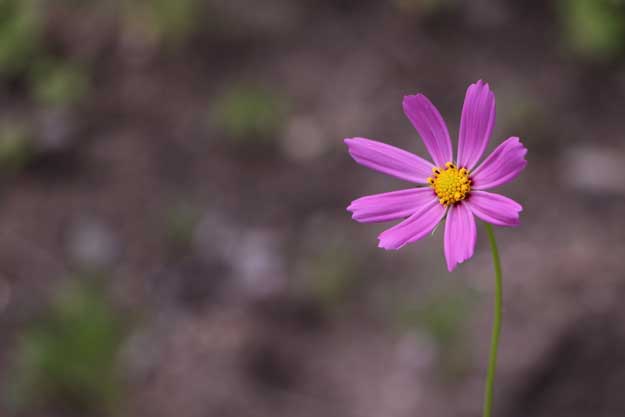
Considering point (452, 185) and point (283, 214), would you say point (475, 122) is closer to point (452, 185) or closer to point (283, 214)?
point (452, 185)

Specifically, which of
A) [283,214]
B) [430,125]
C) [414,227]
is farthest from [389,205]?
[283,214]

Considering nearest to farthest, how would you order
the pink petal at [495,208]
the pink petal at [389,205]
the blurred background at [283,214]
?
the pink petal at [495,208], the pink petal at [389,205], the blurred background at [283,214]

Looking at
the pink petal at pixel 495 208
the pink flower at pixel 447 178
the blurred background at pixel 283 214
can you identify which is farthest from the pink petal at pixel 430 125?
the blurred background at pixel 283 214

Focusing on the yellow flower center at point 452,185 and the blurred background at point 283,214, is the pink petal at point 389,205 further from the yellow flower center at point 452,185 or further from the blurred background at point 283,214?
the blurred background at point 283,214

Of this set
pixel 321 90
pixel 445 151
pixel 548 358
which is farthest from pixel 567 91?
pixel 445 151

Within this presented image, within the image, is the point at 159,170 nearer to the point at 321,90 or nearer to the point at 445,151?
the point at 321,90

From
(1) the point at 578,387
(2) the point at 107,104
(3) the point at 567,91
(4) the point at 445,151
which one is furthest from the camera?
(2) the point at 107,104

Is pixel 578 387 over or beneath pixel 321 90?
beneath

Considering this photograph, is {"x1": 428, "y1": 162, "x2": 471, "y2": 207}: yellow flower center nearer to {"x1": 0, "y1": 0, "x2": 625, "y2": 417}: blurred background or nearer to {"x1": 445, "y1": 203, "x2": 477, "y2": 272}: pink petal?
{"x1": 445, "y1": 203, "x2": 477, "y2": 272}: pink petal
